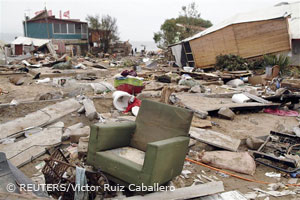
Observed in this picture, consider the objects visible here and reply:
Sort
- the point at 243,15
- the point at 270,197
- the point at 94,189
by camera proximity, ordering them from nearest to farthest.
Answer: the point at 94,189 → the point at 270,197 → the point at 243,15

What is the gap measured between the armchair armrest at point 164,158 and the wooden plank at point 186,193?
0.15 meters

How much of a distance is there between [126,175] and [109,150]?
1.67 feet

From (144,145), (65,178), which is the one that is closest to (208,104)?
(144,145)

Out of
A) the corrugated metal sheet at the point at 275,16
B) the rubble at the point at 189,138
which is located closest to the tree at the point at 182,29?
the corrugated metal sheet at the point at 275,16

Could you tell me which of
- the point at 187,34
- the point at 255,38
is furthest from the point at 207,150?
the point at 187,34

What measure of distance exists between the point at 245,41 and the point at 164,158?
1329 centimetres

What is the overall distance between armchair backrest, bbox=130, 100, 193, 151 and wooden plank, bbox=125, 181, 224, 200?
25.9 inches

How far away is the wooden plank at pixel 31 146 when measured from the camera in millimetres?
3941

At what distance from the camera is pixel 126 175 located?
2955 mm

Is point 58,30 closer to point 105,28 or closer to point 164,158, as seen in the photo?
point 105,28

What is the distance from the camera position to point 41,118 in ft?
18.0

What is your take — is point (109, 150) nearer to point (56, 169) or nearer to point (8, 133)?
point (56, 169)

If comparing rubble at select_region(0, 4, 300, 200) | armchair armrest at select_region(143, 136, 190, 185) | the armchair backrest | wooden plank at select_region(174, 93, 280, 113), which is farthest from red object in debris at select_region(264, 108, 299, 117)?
armchair armrest at select_region(143, 136, 190, 185)

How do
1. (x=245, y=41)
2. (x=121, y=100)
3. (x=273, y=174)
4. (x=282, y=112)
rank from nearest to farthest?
1. (x=273, y=174)
2. (x=121, y=100)
3. (x=282, y=112)
4. (x=245, y=41)
